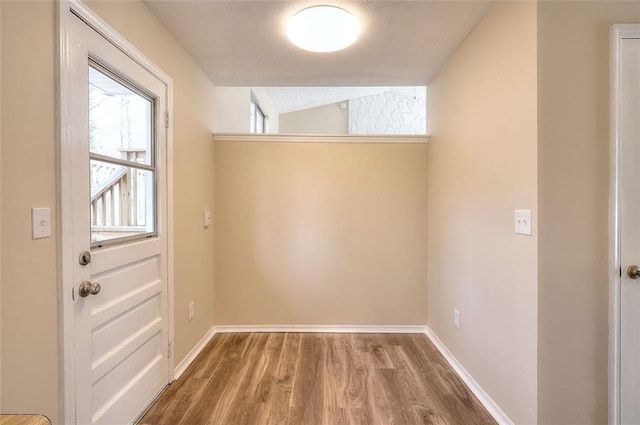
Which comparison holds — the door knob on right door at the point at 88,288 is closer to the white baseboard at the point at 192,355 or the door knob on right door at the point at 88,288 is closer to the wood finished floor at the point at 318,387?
the wood finished floor at the point at 318,387

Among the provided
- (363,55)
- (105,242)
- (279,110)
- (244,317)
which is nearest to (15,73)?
(105,242)

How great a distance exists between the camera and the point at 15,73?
3.17 feet

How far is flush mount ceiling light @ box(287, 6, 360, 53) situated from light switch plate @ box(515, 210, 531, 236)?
1460mm

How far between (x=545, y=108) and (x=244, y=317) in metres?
2.80

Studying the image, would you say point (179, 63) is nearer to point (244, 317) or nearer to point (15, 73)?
point (15, 73)

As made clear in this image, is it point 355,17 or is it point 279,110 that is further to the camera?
point 279,110

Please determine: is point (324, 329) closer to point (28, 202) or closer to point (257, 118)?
point (28, 202)

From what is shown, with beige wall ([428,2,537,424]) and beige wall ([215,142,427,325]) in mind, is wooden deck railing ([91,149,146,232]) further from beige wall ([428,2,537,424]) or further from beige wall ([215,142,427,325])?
beige wall ([428,2,537,424])

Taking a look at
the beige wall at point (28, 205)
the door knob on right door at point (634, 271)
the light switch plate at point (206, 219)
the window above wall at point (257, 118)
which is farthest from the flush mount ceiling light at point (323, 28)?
the window above wall at point (257, 118)

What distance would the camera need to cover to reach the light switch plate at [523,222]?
138cm

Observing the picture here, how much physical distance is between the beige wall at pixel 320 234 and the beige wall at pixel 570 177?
4.67 ft

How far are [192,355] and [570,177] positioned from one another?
9.06 feet

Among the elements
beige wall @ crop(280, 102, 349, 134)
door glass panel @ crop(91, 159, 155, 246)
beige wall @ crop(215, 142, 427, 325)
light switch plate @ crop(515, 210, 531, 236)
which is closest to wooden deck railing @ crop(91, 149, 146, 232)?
door glass panel @ crop(91, 159, 155, 246)

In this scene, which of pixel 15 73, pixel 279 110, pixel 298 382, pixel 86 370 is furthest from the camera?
pixel 279 110
